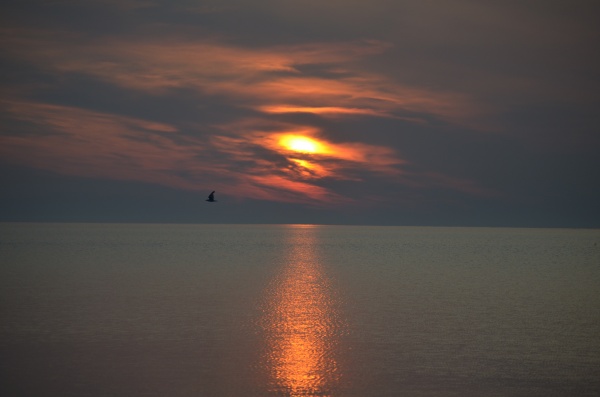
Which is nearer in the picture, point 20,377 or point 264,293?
point 20,377

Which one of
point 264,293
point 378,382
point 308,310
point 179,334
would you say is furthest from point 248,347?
point 264,293

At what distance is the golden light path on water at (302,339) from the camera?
21000 millimetres

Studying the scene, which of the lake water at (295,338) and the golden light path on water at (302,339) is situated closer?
the lake water at (295,338)

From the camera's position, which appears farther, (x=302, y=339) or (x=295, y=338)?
(x=295, y=338)

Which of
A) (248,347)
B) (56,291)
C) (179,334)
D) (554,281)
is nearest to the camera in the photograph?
(248,347)

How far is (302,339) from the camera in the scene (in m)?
28.2

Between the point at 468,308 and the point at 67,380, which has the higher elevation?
the point at 468,308

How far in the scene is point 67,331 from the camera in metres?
29.0

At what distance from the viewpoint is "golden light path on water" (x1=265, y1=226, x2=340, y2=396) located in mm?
21000

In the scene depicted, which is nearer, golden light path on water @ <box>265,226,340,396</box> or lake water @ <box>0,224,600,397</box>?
lake water @ <box>0,224,600,397</box>

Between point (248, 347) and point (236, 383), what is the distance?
545cm

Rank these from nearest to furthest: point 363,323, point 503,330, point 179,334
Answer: point 179,334, point 503,330, point 363,323

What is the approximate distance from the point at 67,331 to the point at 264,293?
18.3 m

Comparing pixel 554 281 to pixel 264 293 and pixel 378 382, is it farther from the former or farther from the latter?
pixel 378 382
